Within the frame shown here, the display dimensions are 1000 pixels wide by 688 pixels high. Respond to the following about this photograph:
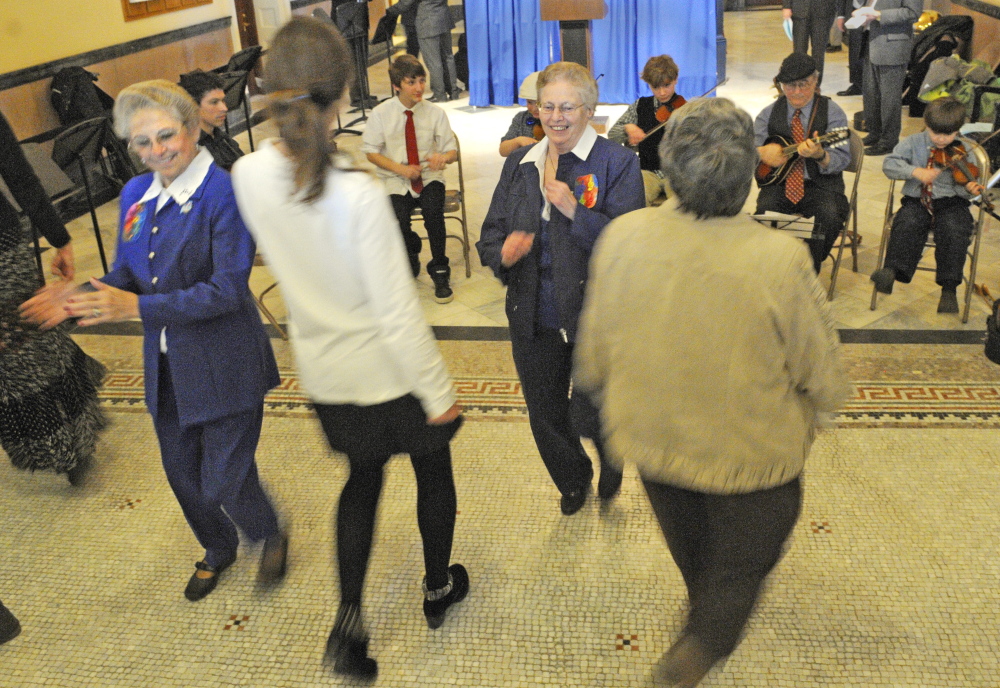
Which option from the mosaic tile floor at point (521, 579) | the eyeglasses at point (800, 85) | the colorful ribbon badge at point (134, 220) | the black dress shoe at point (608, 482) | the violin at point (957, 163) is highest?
the colorful ribbon badge at point (134, 220)

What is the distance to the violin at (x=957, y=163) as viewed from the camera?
3.81m

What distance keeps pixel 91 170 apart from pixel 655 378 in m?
6.22

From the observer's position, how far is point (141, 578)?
2.69m

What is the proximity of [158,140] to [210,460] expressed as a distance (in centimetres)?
80

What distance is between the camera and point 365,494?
6.71ft

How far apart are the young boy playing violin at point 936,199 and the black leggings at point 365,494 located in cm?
276

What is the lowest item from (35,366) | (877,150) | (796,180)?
(877,150)

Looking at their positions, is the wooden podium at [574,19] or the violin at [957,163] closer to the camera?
the violin at [957,163]

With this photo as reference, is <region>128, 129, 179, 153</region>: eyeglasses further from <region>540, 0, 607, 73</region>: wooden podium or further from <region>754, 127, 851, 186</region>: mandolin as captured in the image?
<region>540, 0, 607, 73</region>: wooden podium

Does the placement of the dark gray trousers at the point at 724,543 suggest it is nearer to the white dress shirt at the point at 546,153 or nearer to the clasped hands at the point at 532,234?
the clasped hands at the point at 532,234

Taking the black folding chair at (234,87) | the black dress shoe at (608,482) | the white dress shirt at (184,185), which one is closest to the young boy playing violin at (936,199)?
the black dress shoe at (608,482)

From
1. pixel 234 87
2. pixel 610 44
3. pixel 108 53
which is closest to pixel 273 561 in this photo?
pixel 234 87

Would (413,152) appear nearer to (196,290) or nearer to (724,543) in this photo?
(196,290)

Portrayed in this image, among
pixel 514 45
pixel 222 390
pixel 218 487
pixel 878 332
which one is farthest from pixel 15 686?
pixel 514 45
